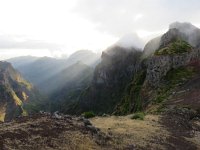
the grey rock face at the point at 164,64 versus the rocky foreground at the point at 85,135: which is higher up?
the grey rock face at the point at 164,64

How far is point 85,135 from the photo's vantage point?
1182 inches

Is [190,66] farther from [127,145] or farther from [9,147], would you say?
[9,147]

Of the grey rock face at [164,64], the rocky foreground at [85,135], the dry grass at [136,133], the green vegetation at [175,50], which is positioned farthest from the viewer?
the green vegetation at [175,50]

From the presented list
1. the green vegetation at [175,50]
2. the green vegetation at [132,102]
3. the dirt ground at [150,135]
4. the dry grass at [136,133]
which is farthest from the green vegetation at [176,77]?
the dry grass at [136,133]

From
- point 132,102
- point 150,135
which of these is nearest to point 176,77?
point 132,102

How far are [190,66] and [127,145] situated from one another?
9636cm

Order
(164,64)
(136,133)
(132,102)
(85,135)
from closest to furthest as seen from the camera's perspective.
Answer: (85,135) → (136,133) → (164,64) → (132,102)

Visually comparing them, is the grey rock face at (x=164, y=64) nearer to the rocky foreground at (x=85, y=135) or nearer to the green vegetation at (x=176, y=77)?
the green vegetation at (x=176, y=77)

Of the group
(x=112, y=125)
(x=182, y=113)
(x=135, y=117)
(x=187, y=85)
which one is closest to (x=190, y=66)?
(x=187, y=85)

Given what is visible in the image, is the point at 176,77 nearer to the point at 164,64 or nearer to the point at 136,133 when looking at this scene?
the point at 164,64

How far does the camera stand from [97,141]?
97.8 ft

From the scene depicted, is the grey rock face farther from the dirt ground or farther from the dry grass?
the dry grass

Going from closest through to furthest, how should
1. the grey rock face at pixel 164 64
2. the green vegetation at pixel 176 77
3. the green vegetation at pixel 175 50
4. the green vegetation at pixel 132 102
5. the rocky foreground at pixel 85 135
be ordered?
1. the rocky foreground at pixel 85 135
2. the green vegetation at pixel 176 77
3. the green vegetation at pixel 132 102
4. the grey rock face at pixel 164 64
5. the green vegetation at pixel 175 50

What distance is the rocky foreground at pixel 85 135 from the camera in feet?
86.2
